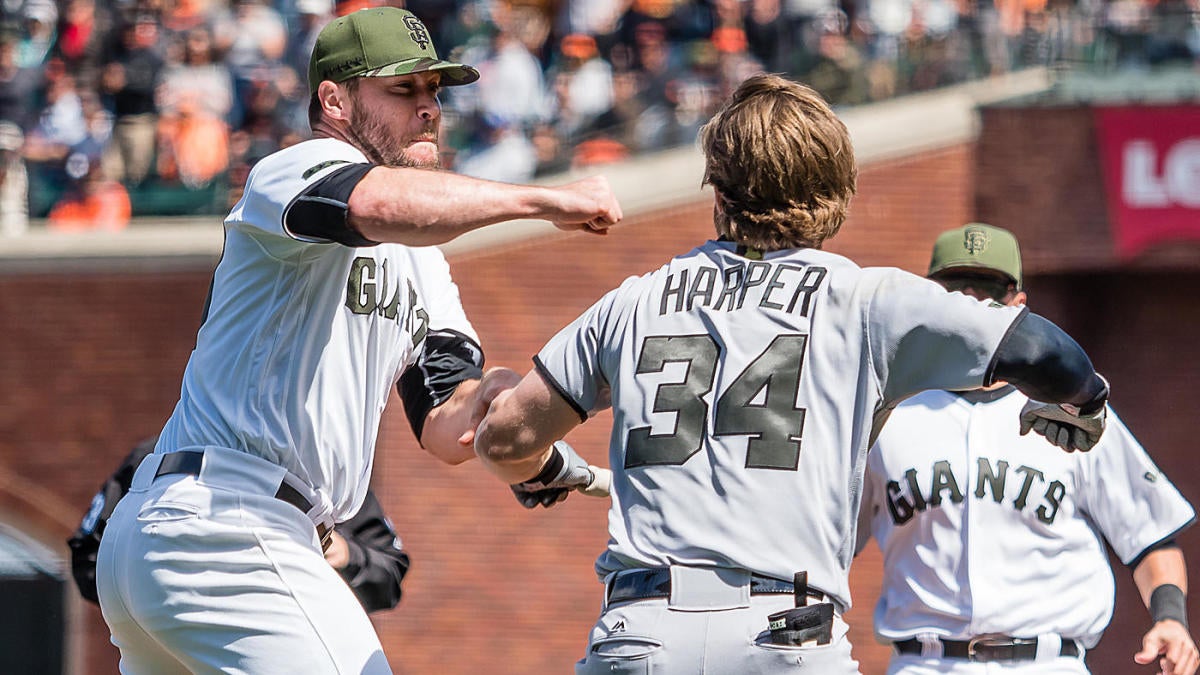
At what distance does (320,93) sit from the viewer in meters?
4.46

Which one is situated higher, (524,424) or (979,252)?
(524,424)

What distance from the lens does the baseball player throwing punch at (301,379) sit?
384 cm

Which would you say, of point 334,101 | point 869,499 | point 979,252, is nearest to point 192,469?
point 334,101

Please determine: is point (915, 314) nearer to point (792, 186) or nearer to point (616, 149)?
point (792, 186)

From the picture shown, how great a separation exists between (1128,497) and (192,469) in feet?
10.6

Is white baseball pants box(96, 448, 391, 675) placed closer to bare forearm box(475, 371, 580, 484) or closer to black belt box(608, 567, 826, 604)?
bare forearm box(475, 371, 580, 484)

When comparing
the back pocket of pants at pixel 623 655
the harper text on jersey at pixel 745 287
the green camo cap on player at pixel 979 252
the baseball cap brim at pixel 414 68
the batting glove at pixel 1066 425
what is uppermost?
the baseball cap brim at pixel 414 68

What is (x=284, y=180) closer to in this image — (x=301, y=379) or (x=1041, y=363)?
(x=301, y=379)

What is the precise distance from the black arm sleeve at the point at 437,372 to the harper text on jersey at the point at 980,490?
169cm

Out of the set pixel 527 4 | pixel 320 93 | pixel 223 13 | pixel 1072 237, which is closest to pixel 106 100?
pixel 223 13

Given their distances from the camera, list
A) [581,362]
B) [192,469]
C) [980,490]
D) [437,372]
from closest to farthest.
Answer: [581,362]
[192,469]
[437,372]
[980,490]

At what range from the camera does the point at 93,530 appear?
5543 mm

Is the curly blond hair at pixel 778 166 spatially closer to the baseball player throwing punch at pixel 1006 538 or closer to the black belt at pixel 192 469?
the black belt at pixel 192 469

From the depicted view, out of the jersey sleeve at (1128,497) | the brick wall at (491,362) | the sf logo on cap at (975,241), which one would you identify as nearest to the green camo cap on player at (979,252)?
the sf logo on cap at (975,241)
